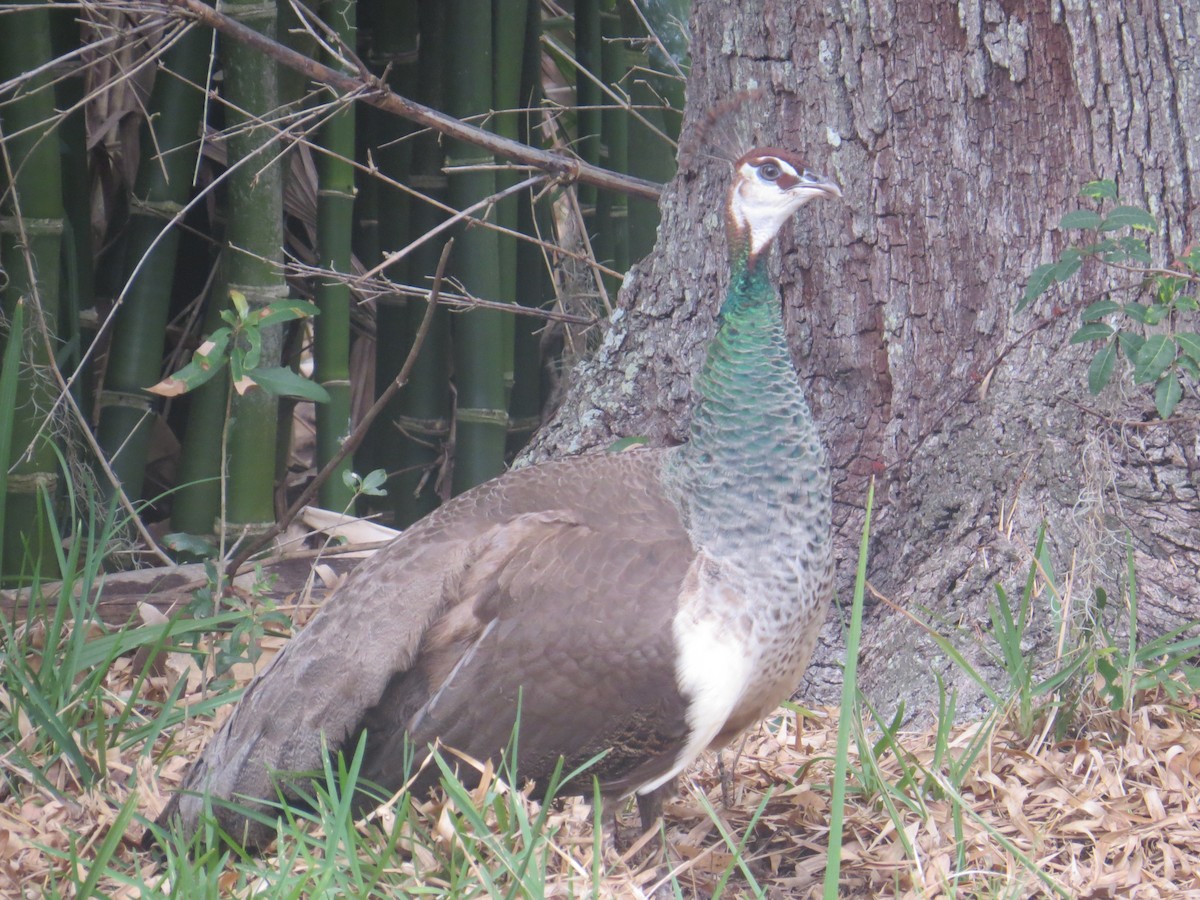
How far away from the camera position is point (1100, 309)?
221cm

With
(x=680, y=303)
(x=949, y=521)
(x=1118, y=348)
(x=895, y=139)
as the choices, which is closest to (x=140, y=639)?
(x=680, y=303)

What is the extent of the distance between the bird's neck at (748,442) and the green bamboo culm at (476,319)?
1.25 m

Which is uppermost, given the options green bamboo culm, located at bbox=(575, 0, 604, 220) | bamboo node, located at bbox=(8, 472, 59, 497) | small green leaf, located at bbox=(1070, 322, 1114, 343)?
green bamboo culm, located at bbox=(575, 0, 604, 220)

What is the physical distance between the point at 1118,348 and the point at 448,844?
1.48m

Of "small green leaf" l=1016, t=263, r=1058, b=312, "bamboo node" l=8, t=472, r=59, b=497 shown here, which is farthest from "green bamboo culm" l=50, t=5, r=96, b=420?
"small green leaf" l=1016, t=263, r=1058, b=312

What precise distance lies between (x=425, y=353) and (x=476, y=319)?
0.32 metres

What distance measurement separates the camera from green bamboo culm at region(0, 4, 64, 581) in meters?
2.87

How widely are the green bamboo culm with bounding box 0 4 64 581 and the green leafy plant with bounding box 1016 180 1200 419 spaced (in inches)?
83.3

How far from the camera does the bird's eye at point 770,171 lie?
2.30 meters

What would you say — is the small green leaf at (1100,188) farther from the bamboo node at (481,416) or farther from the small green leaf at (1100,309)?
the bamboo node at (481,416)

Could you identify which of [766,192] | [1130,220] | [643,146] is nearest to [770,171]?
[766,192]

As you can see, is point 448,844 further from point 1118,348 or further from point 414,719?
point 1118,348

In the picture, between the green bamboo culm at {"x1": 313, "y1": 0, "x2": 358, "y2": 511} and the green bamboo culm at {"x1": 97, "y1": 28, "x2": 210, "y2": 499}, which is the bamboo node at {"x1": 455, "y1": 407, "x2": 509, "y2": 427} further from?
the green bamboo culm at {"x1": 97, "y1": 28, "x2": 210, "y2": 499}

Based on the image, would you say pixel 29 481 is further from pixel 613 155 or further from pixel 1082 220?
pixel 1082 220
